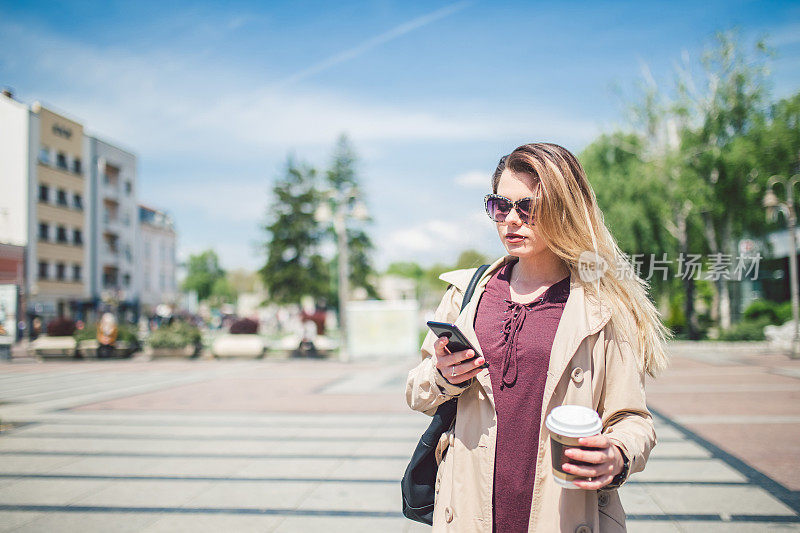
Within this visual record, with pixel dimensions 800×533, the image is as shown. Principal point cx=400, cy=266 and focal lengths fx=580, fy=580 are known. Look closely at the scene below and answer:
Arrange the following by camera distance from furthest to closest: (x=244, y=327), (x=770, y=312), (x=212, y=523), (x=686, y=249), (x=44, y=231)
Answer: (x=44, y=231) → (x=686, y=249) → (x=770, y=312) → (x=244, y=327) → (x=212, y=523)

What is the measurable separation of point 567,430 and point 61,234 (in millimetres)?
46373

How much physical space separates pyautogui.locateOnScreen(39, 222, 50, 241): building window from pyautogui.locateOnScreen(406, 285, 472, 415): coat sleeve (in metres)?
43.5

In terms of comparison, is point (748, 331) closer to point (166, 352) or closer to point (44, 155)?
point (166, 352)

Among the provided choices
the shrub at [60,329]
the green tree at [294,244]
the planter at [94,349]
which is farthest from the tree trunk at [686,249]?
the green tree at [294,244]

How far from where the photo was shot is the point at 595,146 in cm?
2614

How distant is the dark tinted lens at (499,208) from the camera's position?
1.90 meters

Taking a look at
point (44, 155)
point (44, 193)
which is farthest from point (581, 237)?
point (44, 193)

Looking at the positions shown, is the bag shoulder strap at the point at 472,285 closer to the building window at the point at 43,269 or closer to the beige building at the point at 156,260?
the building window at the point at 43,269

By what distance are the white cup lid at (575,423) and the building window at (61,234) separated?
45.7m

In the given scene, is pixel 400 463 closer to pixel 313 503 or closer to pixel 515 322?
pixel 313 503

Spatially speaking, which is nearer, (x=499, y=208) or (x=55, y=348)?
(x=499, y=208)

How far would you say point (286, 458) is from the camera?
6375mm

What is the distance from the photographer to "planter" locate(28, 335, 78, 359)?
2061cm

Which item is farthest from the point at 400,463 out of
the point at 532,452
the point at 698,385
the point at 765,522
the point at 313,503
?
the point at 698,385
